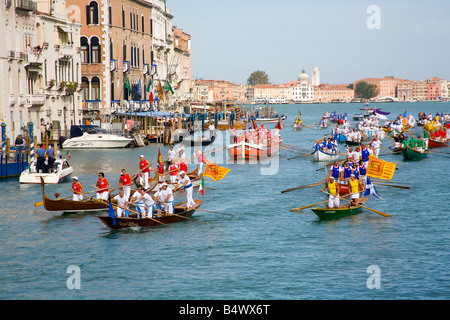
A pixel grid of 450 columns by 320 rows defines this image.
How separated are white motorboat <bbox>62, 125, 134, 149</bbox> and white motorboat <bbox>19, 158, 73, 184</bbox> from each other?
16.4 m

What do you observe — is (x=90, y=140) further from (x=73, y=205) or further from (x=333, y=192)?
(x=333, y=192)

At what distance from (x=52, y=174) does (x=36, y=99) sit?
52.1ft

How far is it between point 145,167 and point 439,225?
43.4ft

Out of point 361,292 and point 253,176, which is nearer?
point 361,292

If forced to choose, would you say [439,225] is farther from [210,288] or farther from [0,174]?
[0,174]

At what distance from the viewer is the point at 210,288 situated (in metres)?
18.6

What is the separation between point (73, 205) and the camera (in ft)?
90.3

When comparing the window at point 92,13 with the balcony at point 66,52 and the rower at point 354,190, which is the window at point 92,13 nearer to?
the balcony at point 66,52

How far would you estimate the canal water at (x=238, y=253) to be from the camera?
18.5 m
